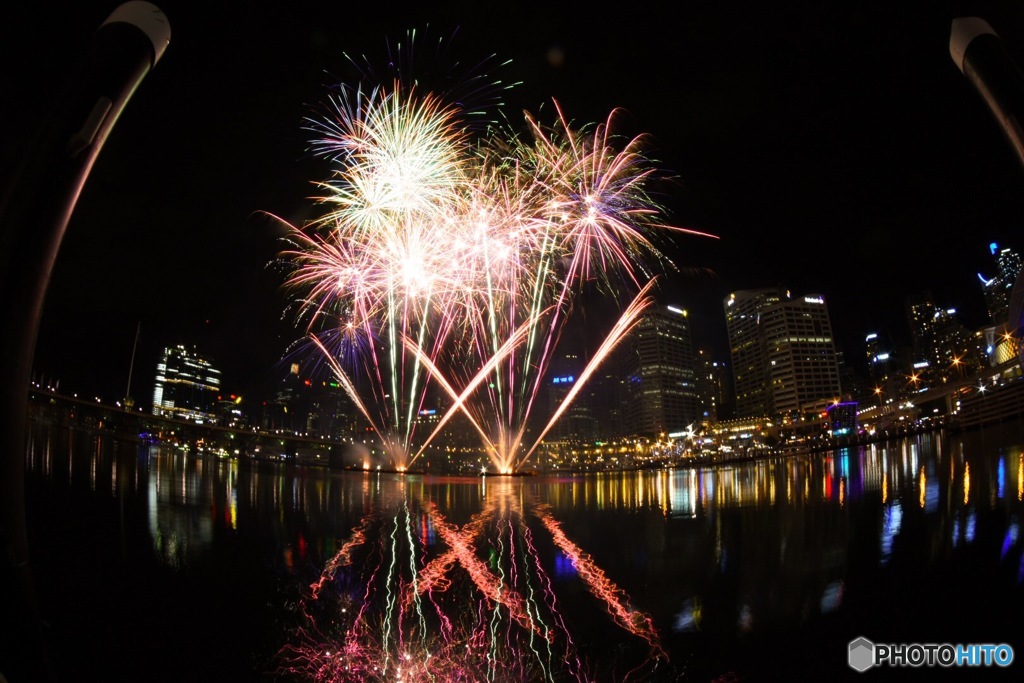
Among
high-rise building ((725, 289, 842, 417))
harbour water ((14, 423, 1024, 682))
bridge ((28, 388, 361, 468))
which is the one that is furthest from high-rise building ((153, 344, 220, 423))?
high-rise building ((725, 289, 842, 417))

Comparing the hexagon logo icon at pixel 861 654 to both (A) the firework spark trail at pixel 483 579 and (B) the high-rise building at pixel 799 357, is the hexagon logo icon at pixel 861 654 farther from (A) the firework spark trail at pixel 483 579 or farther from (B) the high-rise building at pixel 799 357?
(B) the high-rise building at pixel 799 357

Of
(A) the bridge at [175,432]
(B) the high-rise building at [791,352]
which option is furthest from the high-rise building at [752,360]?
(A) the bridge at [175,432]

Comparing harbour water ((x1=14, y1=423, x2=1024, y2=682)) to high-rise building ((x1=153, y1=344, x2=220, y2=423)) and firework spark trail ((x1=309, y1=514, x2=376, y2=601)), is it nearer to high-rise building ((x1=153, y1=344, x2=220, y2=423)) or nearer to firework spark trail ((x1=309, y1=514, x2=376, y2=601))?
firework spark trail ((x1=309, y1=514, x2=376, y2=601))

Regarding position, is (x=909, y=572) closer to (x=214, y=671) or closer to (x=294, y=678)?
(x=294, y=678)

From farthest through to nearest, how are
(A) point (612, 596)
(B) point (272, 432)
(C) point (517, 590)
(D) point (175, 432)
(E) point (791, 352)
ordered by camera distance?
(E) point (791, 352), (B) point (272, 432), (D) point (175, 432), (C) point (517, 590), (A) point (612, 596)

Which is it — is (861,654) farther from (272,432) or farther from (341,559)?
(272,432)

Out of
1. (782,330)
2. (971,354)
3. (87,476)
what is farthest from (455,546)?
(782,330)
